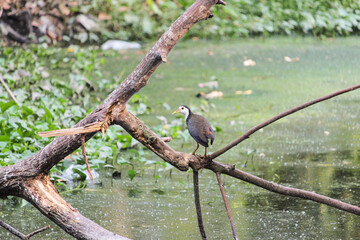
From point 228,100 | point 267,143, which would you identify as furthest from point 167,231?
point 228,100

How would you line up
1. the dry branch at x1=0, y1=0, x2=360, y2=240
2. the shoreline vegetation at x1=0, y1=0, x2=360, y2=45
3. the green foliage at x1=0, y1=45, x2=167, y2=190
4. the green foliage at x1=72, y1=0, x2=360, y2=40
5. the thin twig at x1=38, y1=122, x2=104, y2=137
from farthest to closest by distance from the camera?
the green foliage at x1=72, y1=0, x2=360, y2=40
the shoreline vegetation at x1=0, y1=0, x2=360, y2=45
the green foliage at x1=0, y1=45, x2=167, y2=190
the dry branch at x1=0, y1=0, x2=360, y2=240
the thin twig at x1=38, y1=122, x2=104, y2=137

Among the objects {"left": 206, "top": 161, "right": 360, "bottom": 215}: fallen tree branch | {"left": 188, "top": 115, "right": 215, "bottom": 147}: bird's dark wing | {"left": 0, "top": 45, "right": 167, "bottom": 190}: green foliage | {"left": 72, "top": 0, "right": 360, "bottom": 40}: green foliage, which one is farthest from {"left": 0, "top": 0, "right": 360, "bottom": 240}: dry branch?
{"left": 72, "top": 0, "right": 360, "bottom": 40}: green foliage

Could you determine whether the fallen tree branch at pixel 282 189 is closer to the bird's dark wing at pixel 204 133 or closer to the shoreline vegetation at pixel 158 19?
the bird's dark wing at pixel 204 133

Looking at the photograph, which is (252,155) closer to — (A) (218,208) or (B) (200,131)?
(A) (218,208)

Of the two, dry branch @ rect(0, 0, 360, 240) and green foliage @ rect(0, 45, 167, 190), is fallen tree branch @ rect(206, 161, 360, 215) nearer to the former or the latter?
dry branch @ rect(0, 0, 360, 240)

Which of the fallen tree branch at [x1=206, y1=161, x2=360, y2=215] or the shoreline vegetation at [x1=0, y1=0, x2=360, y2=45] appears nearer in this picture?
the fallen tree branch at [x1=206, y1=161, x2=360, y2=215]

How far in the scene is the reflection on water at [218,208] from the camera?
2852 millimetres

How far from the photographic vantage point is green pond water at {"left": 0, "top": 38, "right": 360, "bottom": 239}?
116 inches

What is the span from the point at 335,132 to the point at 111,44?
13.2 ft

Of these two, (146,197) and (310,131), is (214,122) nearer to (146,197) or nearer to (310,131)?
(310,131)

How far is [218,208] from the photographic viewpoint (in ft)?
10.5

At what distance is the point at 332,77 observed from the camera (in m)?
6.48

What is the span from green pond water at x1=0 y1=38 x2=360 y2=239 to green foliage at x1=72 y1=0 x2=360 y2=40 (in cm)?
94

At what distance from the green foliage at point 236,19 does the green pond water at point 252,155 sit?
0.94 m
